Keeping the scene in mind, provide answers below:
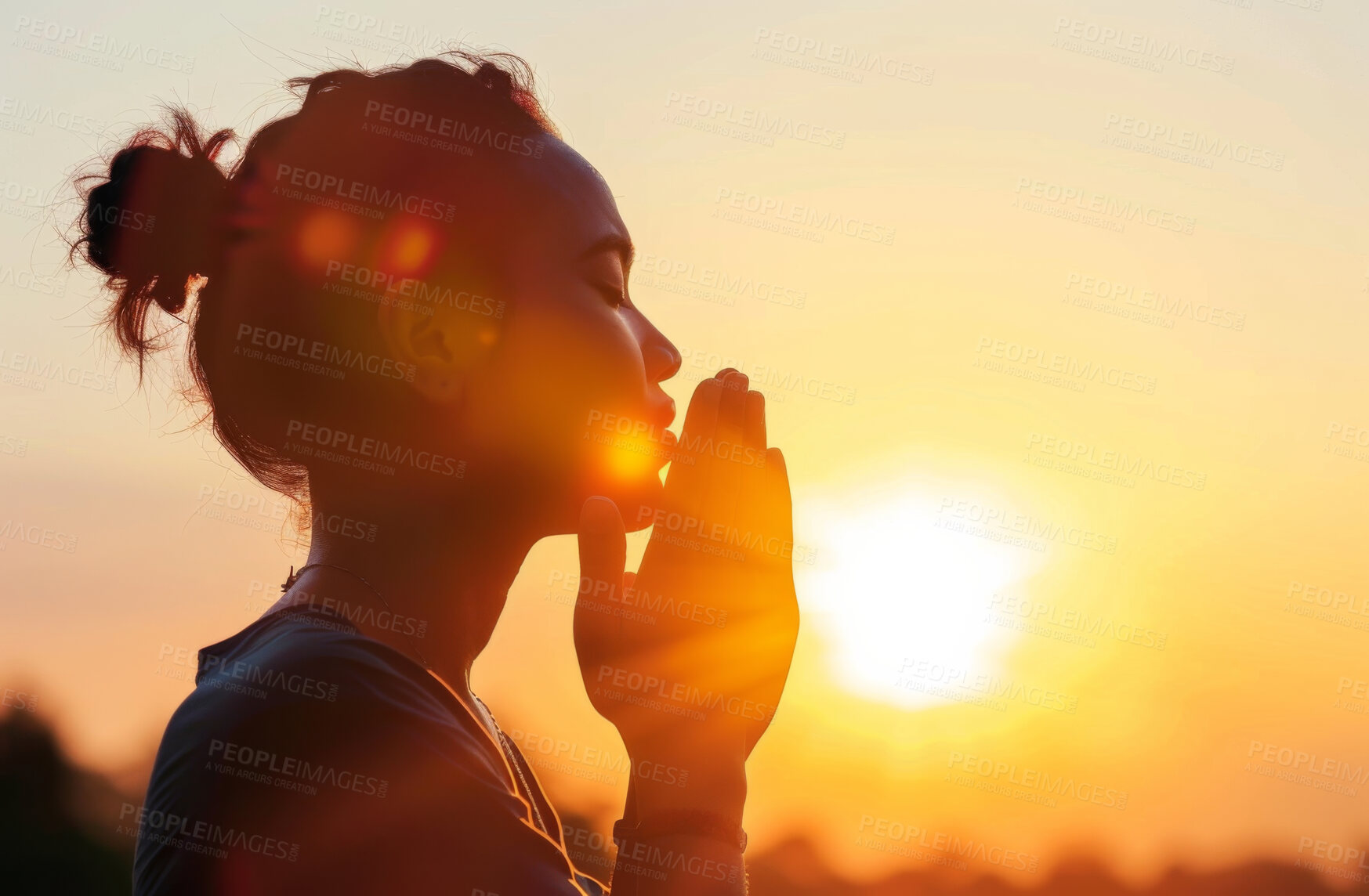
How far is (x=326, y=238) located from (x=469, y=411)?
0.60m

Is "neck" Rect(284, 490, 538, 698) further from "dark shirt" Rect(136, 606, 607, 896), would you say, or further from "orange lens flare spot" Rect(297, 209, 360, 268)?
"orange lens flare spot" Rect(297, 209, 360, 268)

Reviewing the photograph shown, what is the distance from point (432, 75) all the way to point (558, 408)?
1207mm

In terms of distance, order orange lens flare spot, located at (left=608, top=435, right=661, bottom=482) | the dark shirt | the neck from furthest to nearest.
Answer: orange lens flare spot, located at (left=608, top=435, right=661, bottom=482)
the neck
the dark shirt

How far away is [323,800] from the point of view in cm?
218

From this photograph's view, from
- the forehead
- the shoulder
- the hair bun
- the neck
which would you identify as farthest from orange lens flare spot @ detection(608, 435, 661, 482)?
the hair bun

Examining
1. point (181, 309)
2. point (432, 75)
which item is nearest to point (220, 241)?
point (181, 309)

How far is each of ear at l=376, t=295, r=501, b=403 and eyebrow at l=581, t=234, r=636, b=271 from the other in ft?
1.28

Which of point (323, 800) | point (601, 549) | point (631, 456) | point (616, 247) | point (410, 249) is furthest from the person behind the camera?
point (616, 247)

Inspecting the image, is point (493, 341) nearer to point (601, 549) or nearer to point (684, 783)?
point (601, 549)

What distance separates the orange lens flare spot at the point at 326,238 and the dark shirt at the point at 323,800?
1.10m

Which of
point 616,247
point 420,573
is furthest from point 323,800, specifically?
point 616,247

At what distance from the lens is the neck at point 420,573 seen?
284 centimetres

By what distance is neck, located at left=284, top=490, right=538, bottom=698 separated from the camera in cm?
284

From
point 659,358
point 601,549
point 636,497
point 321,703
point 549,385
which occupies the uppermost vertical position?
point 659,358
